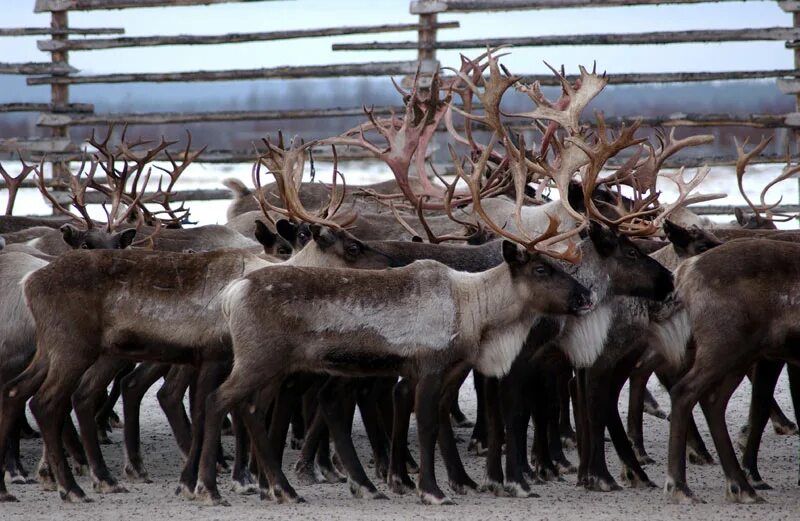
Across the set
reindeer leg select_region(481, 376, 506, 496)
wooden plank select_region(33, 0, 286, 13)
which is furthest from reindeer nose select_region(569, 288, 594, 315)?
wooden plank select_region(33, 0, 286, 13)

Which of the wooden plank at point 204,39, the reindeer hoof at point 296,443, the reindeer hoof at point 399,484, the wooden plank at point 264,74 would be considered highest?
the wooden plank at point 204,39

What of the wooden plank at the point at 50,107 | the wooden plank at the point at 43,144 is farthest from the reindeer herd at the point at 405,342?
the wooden plank at the point at 50,107

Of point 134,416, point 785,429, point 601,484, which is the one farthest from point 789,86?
point 134,416

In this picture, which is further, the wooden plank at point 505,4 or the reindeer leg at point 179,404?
the wooden plank at point 505,4

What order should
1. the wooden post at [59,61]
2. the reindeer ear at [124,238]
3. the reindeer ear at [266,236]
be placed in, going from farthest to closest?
the wooden post at [59,61]
the reindeer ear at [124,238]
the reindeer ear at [266,236]

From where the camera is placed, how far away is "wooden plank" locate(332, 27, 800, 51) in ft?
38.8

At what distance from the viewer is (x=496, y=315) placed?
234 inches

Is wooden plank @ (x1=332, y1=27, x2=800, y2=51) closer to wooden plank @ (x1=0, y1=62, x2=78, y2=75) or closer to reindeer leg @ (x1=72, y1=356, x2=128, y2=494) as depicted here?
wooden plank @ (x1=0, y1=62, x2=78, y2=75)

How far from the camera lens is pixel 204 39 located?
12484mm

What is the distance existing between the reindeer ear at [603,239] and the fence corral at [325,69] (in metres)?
5.51

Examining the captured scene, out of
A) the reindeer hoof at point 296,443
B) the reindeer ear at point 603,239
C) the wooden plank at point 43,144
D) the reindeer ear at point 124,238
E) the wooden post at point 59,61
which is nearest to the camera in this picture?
the reindeer ear at point 603,239

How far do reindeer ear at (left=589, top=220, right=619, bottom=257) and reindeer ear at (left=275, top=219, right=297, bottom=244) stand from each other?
1.63m

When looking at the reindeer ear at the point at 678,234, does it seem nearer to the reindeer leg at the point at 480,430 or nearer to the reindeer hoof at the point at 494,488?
the reindeer leg at the point at 480,430

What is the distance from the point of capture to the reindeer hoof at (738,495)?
568 centimetres
